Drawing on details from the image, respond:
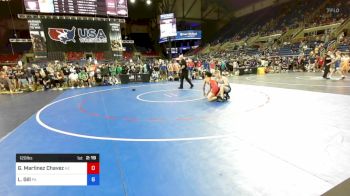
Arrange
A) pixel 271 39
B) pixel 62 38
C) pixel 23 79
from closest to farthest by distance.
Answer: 1. pixel 23 79
2. pixel 62 38
3. pixel 271 39

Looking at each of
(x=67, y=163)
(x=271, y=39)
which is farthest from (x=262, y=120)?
(x=271, y=39)

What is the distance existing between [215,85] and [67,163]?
6672 mm

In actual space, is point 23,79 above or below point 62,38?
below

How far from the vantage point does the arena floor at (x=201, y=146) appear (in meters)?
2.76

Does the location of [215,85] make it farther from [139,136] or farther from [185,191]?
[185,191]

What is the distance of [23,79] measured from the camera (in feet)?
49.8
